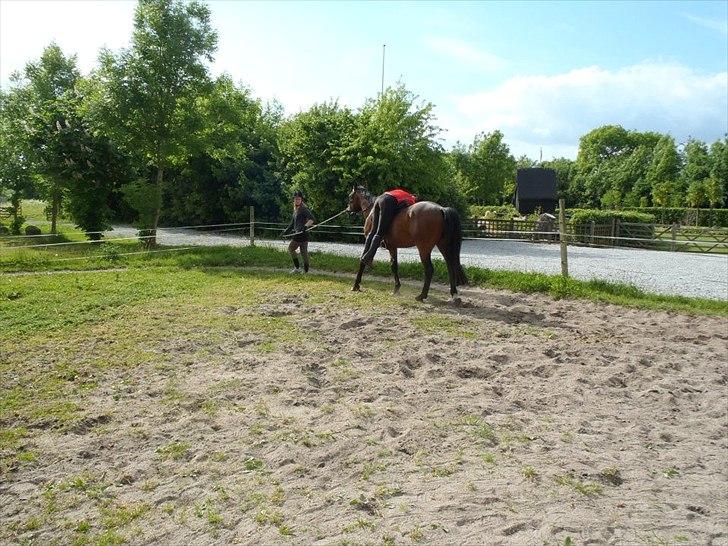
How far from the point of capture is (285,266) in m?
13.1

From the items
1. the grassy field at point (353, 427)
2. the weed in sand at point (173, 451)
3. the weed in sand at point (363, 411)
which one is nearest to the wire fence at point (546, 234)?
the grassy field at point (353, 427)

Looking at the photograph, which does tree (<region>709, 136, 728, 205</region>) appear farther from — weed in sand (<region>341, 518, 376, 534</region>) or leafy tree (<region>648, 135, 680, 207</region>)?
weed in sand (<region>341, 518, 376, 534</region>)

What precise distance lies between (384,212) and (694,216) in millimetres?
32874

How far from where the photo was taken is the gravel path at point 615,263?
1170 cm

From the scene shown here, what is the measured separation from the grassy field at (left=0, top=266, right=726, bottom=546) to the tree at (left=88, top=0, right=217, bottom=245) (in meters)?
9.08

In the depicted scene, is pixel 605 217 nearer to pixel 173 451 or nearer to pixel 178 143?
pixel 178 143

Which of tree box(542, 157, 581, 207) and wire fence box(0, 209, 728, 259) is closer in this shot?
wire fence box(0, 209, 728, 259)

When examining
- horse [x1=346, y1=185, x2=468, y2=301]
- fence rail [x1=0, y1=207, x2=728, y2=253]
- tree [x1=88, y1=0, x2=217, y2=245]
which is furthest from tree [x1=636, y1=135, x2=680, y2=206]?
horse [x1=346, y1=185, x2=468, y2=301]

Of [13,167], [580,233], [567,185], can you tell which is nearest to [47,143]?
[13,167]

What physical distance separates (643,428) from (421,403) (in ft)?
6.04

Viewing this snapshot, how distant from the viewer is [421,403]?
508cm

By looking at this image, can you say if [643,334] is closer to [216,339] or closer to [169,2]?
[216,339]

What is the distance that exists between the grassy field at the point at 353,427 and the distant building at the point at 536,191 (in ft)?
121

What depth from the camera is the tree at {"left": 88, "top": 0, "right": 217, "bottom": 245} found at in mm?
15797
